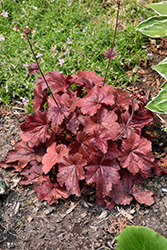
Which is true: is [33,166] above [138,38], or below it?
below

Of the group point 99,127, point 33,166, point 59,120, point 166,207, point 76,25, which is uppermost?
point 76,25

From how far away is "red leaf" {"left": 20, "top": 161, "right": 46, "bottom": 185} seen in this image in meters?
2.35

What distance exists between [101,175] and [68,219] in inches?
21.1

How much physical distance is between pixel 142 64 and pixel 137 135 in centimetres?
165

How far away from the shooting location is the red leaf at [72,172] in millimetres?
1971

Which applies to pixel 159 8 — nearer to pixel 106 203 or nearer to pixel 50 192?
pixel 106 203

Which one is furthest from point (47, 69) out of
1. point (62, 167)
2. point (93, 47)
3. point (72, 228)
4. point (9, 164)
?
point (72, 228)

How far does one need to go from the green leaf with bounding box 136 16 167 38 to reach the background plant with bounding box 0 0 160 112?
0.35 m

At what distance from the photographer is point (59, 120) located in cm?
→ 194

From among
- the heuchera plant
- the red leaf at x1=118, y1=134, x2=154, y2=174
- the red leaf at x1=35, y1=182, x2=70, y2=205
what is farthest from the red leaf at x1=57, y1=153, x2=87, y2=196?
the red leaf at x1=118, y1=134, x2=154, y2=174

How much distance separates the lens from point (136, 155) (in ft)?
6.98

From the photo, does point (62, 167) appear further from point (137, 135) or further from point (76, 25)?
point (76, 25)

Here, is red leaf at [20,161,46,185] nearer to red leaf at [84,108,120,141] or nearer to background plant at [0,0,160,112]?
red leaf at [84,108,120,141]

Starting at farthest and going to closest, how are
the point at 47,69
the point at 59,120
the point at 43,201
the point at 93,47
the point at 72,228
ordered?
1. the point at 93,47
2. the point at 47,69
3. the point at 43,201
4. the point at 72,228
5. the point at 59,120
